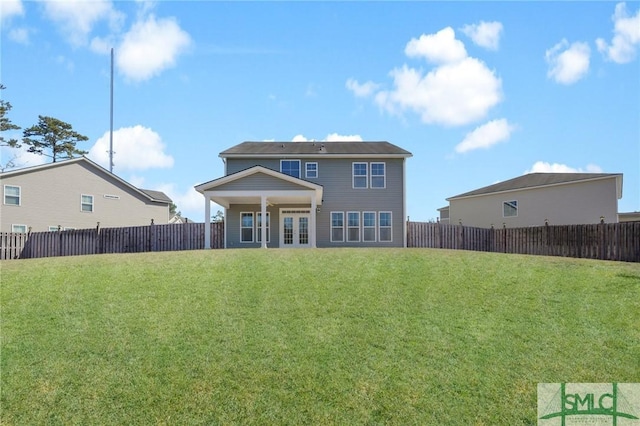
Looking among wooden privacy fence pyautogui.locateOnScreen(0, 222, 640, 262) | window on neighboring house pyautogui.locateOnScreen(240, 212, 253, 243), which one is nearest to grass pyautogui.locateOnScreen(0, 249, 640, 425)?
wooden privacy fence pyautogui.locateOnScreen(0, 222, 640, 262)

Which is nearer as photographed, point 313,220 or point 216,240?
point 313,220

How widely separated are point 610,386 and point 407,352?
2.97 meters

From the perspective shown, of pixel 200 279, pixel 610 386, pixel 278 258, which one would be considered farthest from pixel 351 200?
pixel 610 386

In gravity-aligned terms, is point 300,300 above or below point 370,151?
below

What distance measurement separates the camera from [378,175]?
81.8 ft

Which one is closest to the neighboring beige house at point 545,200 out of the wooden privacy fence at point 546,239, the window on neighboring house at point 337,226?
the wooden privacy fence at point 546,239

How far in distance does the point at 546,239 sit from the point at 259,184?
13.3 metres

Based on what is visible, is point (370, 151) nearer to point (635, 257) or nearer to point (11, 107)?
point (635, 257)

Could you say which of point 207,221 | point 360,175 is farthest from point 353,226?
point 207,221

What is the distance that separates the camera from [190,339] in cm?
801

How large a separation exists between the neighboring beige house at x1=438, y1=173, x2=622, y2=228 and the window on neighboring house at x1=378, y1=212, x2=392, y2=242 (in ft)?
20.7

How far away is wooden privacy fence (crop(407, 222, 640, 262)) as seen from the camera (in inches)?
702

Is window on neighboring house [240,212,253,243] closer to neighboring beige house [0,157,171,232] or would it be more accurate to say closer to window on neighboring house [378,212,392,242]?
window on neighboring house [378,212,392,242]

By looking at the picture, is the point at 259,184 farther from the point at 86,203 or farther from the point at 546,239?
the point at 86,203
